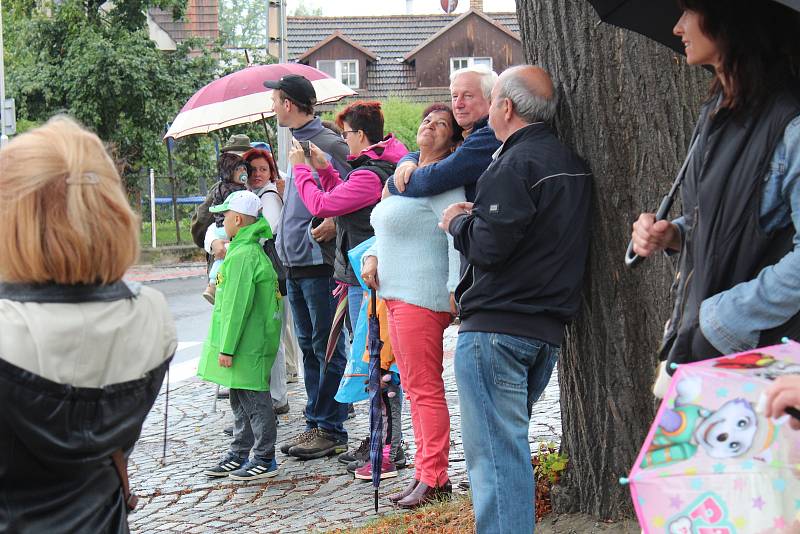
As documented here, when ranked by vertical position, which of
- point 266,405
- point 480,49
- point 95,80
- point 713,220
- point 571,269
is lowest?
point 266,405

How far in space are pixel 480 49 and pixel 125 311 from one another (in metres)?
45.6

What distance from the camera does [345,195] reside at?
6504 mm

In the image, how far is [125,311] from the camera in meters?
2.53

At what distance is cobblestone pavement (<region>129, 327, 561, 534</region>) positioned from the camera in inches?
228

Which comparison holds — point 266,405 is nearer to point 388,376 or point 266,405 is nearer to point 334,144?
point 388,376

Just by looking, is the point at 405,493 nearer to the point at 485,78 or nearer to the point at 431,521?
the point at 431,521

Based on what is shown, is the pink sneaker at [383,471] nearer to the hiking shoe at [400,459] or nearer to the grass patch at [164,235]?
the hiking shoe at [400,459]

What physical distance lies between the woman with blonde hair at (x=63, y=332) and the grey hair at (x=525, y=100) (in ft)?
7.38

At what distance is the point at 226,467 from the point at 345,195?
1.85m

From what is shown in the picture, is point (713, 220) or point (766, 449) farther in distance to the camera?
point (713, 220)

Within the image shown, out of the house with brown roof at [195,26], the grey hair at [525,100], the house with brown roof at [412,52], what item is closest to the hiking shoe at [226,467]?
the grey hair at [525,100]

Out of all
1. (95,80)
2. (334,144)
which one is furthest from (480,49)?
(334,144)

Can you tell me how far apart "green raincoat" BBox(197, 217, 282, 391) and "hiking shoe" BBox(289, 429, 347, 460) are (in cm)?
62

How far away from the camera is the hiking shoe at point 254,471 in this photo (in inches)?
259
